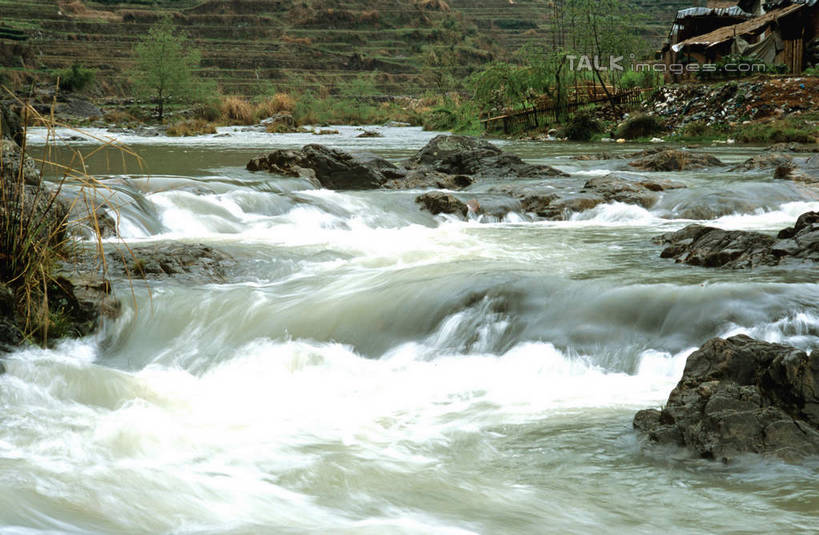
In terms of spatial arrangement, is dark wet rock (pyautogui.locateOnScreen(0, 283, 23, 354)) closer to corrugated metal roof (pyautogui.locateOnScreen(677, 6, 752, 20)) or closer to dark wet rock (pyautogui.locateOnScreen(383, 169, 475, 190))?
dark wet rock (pyautogui.locateOnScreen(383, 169, 475, 190))

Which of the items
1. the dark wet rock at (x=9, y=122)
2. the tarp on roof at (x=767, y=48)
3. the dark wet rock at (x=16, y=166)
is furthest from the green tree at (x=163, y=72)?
the dark wet rock at (x=16, y=166)

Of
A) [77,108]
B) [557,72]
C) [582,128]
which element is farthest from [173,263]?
[77,108]

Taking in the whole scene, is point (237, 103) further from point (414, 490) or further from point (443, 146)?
point (414, 490)

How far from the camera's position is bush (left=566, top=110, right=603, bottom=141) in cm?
3061

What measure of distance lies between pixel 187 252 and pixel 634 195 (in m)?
8.11

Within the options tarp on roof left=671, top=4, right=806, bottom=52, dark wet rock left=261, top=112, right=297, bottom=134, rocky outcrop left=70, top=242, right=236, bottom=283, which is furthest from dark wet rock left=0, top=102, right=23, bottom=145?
tarp on roof left=671, top=4, right=806, bottom=52

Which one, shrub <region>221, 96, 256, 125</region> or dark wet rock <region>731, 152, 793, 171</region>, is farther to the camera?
shrub <region>221, 96, 256, 125</region>

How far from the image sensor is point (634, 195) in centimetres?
1386

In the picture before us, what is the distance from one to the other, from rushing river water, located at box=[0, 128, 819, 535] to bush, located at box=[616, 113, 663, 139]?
61.5 ft

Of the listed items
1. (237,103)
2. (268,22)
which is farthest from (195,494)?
(268,22)

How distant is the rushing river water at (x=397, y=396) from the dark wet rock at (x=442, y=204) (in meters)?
1.91

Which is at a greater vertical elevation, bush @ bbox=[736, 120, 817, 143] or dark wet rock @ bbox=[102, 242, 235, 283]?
bush @ bbox=[736, 120, 817, 143]

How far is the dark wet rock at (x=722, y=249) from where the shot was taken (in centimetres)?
830

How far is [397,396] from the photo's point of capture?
18.7 ft
